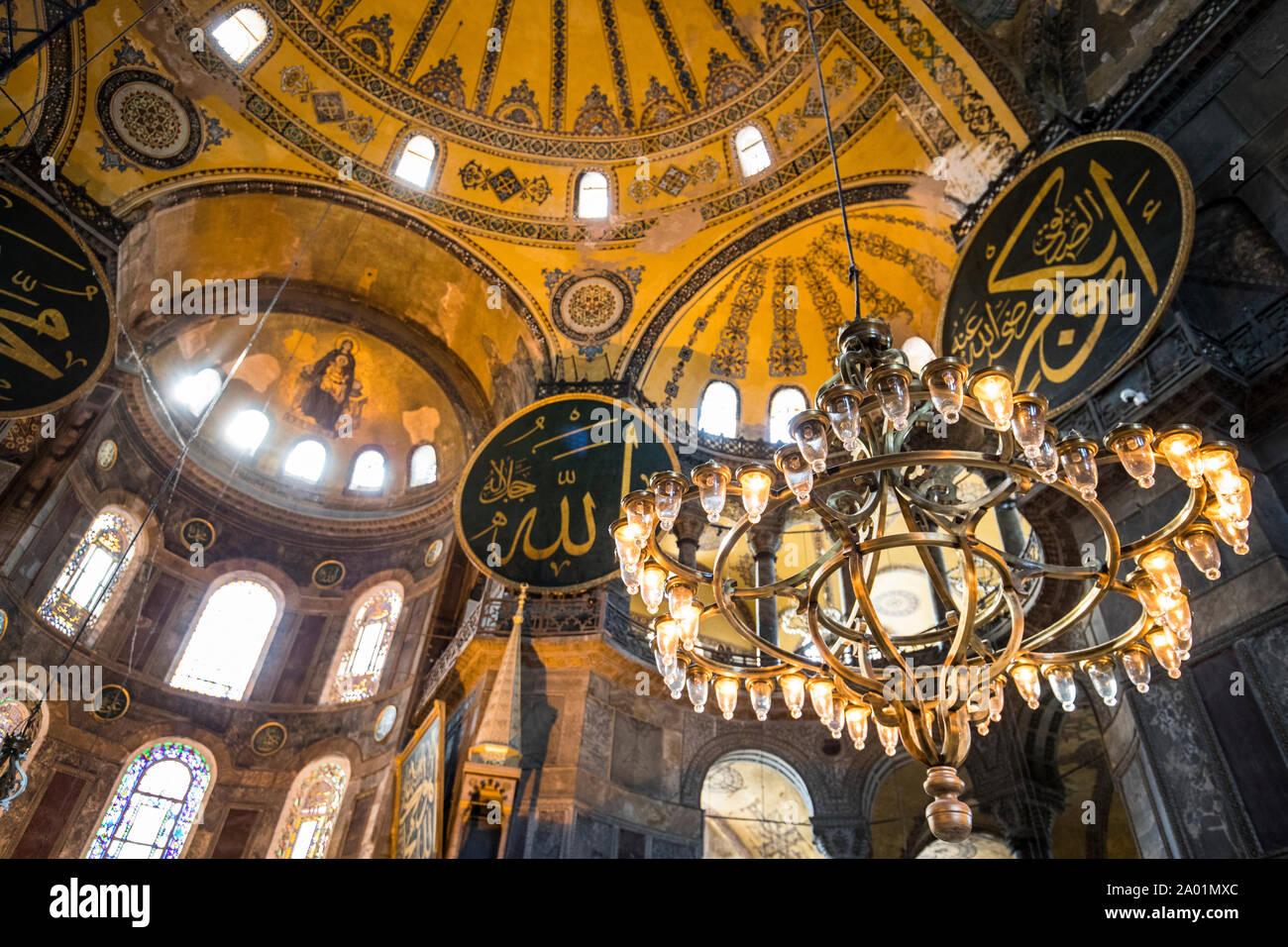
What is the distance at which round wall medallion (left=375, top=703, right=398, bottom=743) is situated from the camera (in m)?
10.0

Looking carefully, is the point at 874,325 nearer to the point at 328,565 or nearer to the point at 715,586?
the point at 715,586

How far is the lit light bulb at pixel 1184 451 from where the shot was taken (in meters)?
3.21

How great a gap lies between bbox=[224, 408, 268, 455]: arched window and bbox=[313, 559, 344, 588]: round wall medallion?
2.08m

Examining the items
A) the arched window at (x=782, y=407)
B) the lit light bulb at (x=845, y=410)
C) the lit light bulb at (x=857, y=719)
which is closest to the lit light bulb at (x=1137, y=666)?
the lit light bulb at (x=857, y=719)

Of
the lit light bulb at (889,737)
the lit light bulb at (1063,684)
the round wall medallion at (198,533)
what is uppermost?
the round wall medallion at (198,533)

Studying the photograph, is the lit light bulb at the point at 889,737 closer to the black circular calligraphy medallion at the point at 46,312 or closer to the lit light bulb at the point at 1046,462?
the lit light bulb at the point at 1046,462

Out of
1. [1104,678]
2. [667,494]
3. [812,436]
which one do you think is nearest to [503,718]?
[667,494]

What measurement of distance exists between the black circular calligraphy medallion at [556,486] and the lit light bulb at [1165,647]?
5.31 meters

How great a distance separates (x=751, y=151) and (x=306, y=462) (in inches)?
330

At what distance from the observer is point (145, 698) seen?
989cm

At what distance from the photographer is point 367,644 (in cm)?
1155

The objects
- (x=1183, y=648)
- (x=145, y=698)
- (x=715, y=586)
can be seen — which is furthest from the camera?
(x=145, y=698)
